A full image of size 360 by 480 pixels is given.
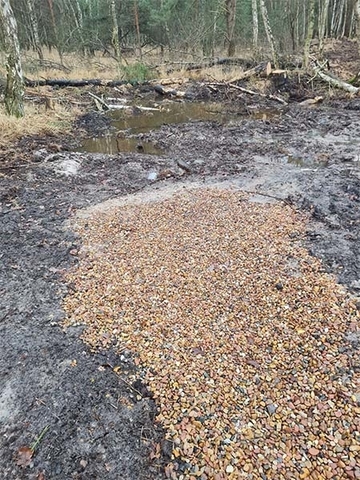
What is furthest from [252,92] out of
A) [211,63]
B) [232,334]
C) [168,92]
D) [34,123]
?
[232,334]

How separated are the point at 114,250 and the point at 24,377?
171 centimetres

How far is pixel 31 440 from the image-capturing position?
2121 mm

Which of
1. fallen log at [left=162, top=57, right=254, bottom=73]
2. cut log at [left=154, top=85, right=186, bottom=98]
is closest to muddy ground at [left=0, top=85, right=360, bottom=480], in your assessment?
cut log at [left=154, top=85, right=186, bottom=98]

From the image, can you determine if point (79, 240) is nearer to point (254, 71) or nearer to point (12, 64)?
point (12, 64)

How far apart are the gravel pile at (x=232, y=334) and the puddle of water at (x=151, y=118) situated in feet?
15.5

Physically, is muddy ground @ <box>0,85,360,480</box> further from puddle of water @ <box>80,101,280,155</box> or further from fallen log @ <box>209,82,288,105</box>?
fallen log @ <box>209,82,288,105</box>

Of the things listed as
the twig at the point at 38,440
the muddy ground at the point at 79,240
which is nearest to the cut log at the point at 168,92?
the muddy ground at the point at 79,240

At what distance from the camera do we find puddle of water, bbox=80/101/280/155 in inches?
346

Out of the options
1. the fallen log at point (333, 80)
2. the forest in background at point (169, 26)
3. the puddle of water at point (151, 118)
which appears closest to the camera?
the puddle of water at point (151, 118)

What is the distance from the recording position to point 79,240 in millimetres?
4242

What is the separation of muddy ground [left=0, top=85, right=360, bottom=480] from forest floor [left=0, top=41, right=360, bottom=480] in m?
0.01

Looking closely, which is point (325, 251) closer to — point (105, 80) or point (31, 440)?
point (31, 440)

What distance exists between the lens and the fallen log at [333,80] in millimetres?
12473

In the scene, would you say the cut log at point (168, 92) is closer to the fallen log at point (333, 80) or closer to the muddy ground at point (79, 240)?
the fallen log at point (333, 80)
